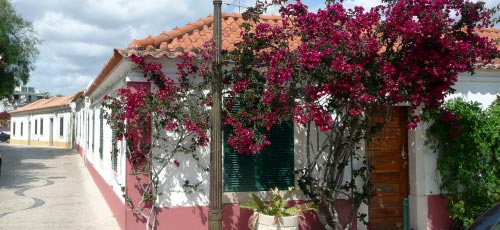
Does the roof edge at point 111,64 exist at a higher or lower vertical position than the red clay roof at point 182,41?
lower

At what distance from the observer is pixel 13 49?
69.2 ft

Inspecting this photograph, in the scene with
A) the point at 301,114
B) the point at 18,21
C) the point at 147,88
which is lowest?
the point at 301,114

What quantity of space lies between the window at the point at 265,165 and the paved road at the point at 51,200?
2390mm

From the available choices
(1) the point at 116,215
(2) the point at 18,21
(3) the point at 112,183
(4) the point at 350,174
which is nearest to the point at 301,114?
(4) the point at 350,174

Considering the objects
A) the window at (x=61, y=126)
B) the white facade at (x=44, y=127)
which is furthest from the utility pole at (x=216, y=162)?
the window at (x=61, y=126)

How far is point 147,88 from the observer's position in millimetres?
6438

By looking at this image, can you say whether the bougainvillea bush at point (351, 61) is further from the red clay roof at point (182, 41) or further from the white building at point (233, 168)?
the white building at point (233, 168)

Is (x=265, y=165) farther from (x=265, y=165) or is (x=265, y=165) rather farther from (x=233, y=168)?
(x=233, y=168)

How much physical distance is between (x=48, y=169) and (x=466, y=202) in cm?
1471

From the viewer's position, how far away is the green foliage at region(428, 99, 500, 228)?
284 inches

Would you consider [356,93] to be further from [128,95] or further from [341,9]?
[128,95]

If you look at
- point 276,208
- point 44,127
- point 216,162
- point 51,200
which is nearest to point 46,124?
point 44,127

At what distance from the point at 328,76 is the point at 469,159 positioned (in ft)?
11.8

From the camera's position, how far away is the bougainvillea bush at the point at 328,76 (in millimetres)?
5133
